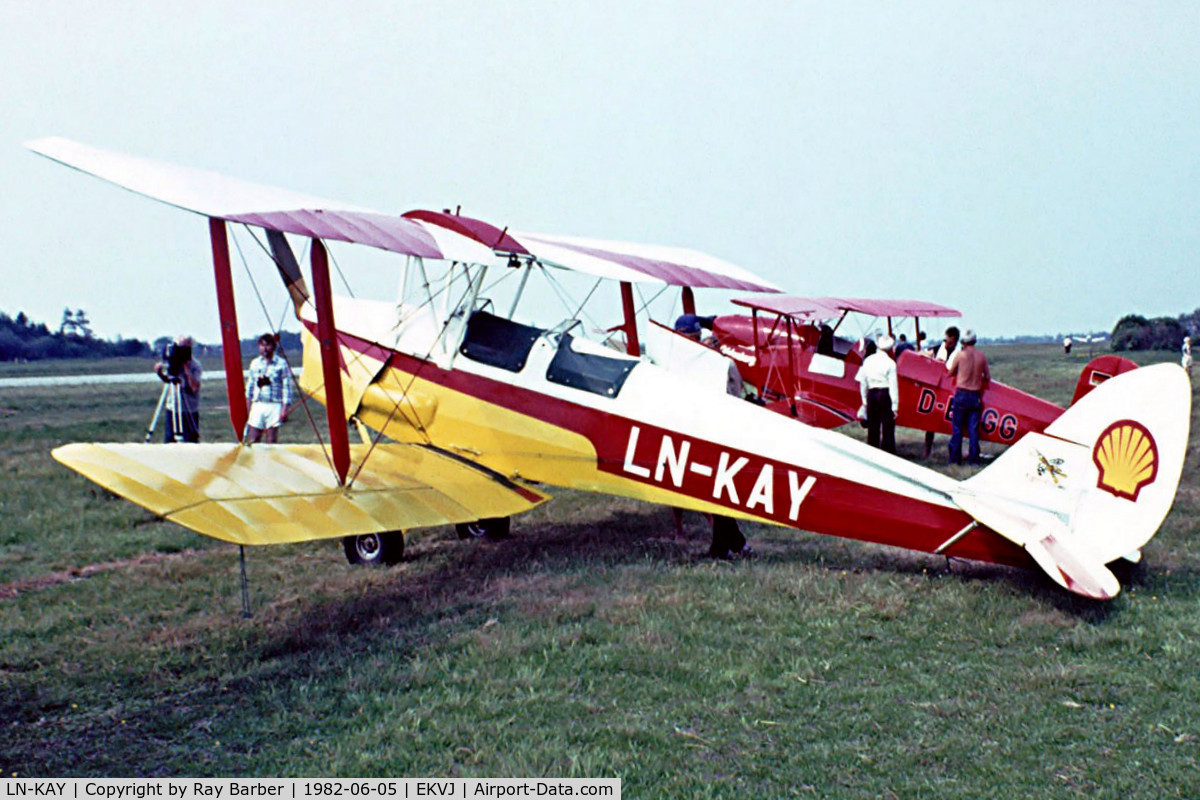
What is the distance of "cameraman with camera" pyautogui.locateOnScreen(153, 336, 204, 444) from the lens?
9531 mm

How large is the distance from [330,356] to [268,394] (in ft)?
13.4

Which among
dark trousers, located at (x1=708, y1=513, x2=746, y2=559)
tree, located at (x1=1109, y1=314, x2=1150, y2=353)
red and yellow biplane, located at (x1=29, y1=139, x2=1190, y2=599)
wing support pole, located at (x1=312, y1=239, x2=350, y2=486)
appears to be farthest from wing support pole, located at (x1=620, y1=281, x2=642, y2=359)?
tree, located at (x1=1109, y1=314, x2=1150, y2=353)

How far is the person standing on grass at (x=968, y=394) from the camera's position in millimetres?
10914

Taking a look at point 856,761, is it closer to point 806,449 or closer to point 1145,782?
point 1145,782

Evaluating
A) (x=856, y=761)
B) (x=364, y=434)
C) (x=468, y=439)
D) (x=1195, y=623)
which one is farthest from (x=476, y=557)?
(x=1195, y=623)

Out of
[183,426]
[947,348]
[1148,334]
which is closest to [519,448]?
[183,426]

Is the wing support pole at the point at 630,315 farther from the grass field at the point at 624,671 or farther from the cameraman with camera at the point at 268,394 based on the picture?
the cameraman with camera at the point at 268,394

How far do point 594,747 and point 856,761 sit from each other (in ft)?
3.09

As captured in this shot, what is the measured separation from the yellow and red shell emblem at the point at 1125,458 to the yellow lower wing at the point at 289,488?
11.4 ft

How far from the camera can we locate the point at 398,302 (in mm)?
7367

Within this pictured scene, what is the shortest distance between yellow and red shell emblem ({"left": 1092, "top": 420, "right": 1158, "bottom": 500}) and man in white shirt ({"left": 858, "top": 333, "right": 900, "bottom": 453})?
20.2 ft

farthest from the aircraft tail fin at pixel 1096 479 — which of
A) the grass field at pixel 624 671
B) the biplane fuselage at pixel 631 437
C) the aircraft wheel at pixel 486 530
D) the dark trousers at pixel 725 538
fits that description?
the aircraft wheel at pixel 486 530

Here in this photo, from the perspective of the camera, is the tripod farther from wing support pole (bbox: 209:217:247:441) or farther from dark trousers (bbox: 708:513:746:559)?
dark trousers (bbox: 708:513:746:559)
